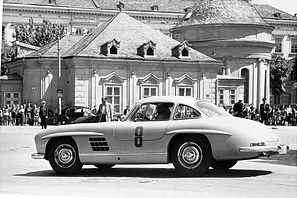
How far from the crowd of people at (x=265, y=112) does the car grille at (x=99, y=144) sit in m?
0.87

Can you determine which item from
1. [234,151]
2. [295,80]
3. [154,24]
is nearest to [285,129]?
[295,80]

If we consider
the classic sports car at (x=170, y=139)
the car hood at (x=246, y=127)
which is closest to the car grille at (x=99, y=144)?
the classic sports car at (x=170, y=139)

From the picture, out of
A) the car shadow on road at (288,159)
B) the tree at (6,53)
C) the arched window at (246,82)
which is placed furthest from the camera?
the car shadow on road at (288,159)

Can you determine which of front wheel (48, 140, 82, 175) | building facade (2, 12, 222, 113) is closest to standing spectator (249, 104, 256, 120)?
building facade (2, 12, 222, 113)

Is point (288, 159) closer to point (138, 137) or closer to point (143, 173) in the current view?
point (143, 173)

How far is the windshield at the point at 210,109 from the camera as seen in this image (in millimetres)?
4609

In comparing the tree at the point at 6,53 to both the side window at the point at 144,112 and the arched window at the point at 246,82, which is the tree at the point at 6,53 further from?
the arched window at the point at 246,82

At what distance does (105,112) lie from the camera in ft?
15.9

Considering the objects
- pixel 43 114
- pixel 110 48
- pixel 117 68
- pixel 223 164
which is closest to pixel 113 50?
pixel 110 48

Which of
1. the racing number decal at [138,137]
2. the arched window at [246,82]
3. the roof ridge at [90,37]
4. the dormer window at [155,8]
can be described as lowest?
the racing number decal at [138,137]

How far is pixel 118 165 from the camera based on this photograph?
4.96 m

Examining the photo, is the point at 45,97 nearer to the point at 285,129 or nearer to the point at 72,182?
the point at 72,182

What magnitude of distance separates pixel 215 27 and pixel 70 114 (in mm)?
1271

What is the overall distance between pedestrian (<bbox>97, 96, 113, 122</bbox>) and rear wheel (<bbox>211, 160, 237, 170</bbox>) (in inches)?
30.1
